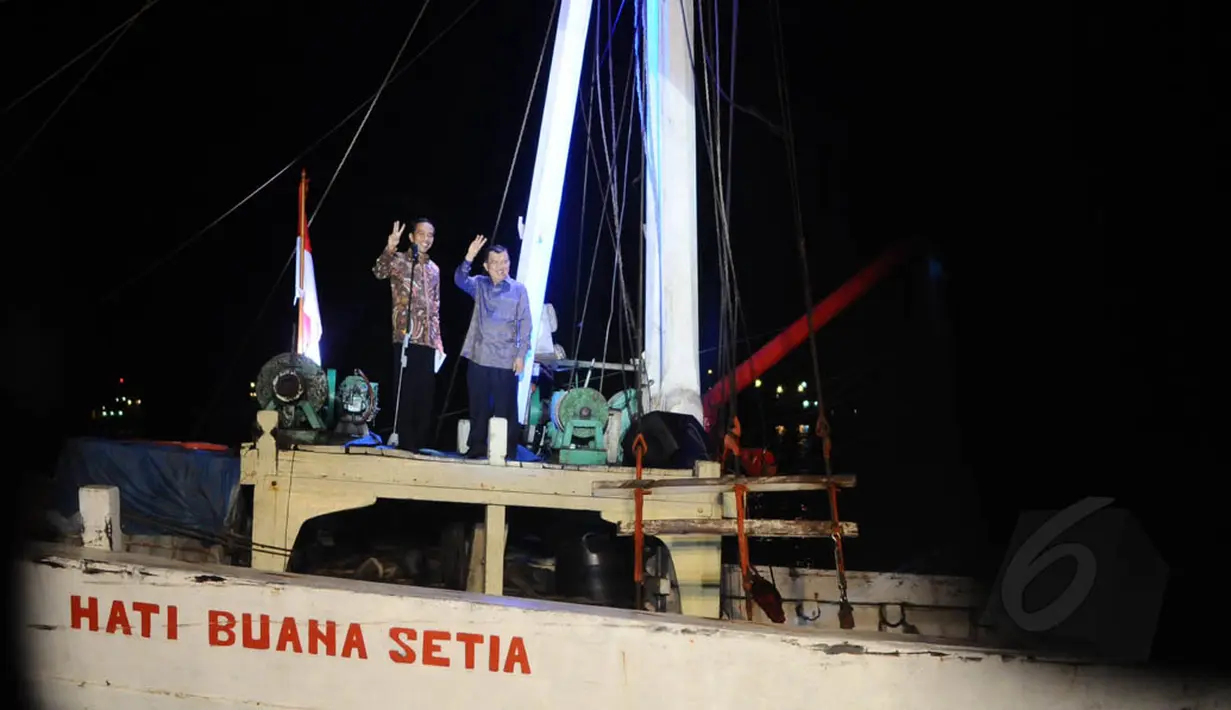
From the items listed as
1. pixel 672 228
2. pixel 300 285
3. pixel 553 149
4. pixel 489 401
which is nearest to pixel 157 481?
pixel 300 285

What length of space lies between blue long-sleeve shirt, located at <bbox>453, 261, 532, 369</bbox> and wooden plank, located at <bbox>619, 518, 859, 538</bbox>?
104 inches

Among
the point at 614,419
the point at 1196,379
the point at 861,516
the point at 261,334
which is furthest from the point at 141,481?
the point at 261,334

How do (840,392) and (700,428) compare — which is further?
(840,392)

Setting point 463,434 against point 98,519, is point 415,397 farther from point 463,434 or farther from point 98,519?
point 98,519

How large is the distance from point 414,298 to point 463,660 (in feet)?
13.8

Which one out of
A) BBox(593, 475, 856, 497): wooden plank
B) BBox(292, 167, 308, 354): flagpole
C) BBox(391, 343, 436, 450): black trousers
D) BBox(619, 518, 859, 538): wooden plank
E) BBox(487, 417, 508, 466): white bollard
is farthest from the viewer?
BBox(292, 167, 308, 354): flagpole

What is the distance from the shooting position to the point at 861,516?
1644 cm

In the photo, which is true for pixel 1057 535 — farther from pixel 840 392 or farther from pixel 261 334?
pixel 261 334

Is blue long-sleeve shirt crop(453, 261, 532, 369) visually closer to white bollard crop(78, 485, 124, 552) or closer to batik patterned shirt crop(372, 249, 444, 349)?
batik patterned shirt crop(372, 249, 444, 349)

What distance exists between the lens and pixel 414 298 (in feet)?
24.0

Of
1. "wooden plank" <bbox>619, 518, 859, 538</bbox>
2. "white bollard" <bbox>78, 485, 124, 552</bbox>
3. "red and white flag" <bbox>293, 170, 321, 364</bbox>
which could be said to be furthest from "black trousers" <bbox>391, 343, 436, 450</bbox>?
"wooden plank" <bbox>619, 518, 859, 538</bbox>

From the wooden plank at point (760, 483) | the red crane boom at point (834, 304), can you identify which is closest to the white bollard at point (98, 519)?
the wooden plank at point (760, 483)

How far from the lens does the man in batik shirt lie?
7.22 metres

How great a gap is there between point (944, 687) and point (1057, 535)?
1572mm
